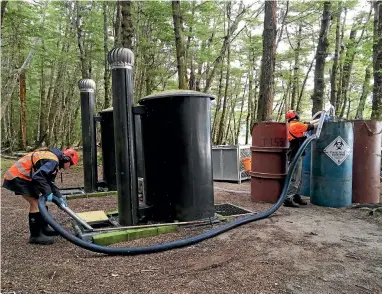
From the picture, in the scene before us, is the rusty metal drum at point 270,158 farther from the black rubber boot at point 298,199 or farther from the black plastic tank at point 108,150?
the black plastic tank at point 108,150

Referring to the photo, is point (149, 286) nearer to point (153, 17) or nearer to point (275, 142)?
point (275, 142)

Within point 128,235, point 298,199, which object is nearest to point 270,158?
point 298,199

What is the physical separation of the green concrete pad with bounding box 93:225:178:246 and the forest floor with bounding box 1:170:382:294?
0.40 feet

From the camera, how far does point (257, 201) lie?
647 centimetres

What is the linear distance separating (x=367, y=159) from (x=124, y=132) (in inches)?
184

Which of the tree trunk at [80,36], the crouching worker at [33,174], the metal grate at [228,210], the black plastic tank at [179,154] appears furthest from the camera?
the tree trunk at [80,36]

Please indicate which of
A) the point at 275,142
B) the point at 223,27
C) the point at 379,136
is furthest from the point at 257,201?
the point at 223,27

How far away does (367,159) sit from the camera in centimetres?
605

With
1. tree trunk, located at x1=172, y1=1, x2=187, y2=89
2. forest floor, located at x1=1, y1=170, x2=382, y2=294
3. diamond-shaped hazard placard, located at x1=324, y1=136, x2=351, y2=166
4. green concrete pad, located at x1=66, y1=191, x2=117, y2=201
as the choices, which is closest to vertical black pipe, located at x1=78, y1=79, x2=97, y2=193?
green concrete pad, located at x1=66, y1=191, x2=117, y2=201

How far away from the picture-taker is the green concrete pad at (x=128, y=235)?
3.97 metres

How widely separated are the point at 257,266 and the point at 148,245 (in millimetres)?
1431

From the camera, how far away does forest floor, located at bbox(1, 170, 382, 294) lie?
2738 mm

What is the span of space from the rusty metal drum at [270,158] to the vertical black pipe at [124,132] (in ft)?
9.28

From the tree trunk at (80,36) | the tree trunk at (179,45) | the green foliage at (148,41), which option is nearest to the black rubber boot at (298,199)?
the tree trunk at (179,45)
